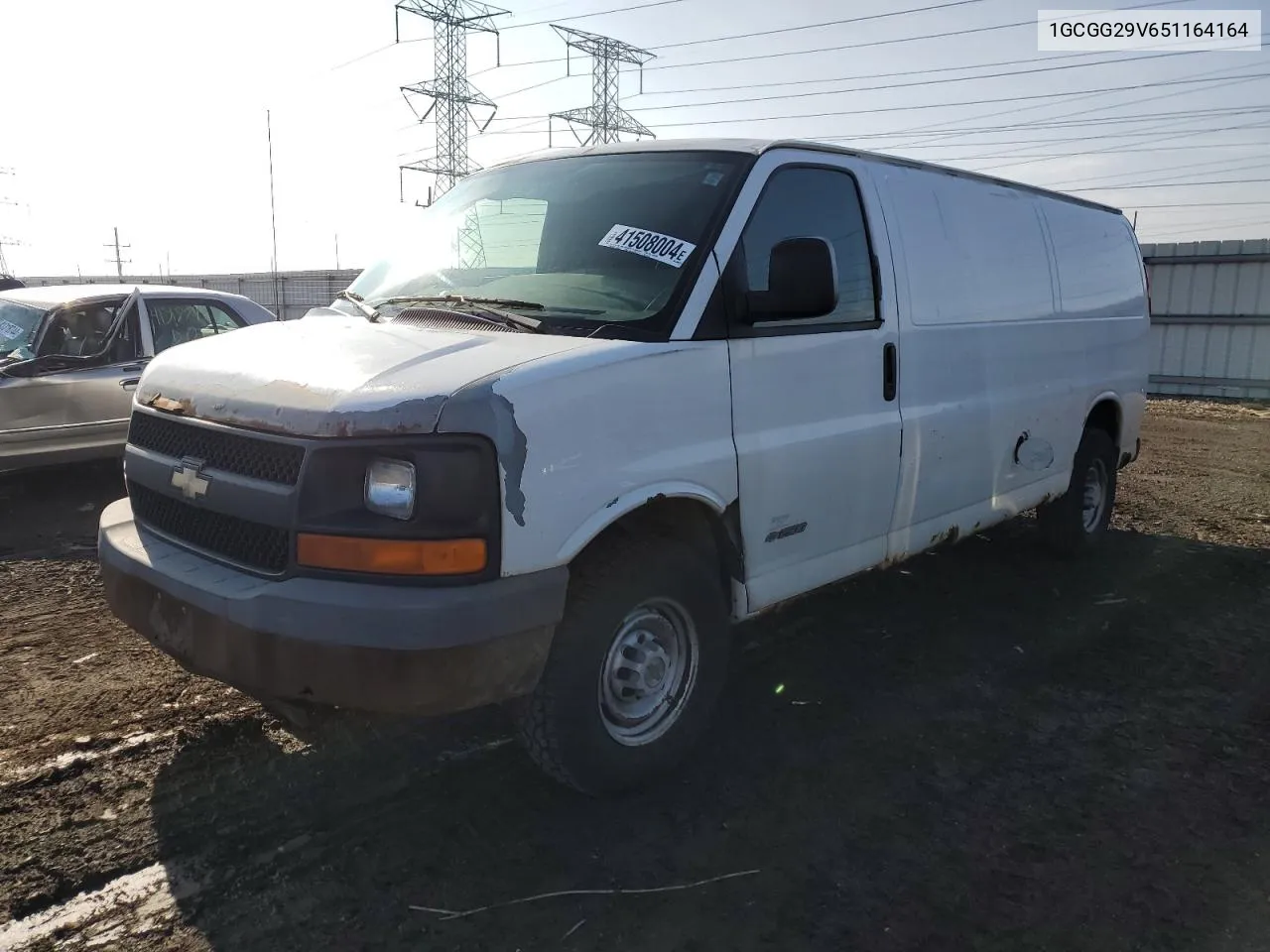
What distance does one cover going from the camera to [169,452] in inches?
122

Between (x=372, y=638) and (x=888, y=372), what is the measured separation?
8.12 feet

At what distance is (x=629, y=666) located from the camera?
10.2 feet

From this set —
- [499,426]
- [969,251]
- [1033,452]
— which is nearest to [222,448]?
[499,426]

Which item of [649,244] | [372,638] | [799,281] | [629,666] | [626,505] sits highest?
[649,244]

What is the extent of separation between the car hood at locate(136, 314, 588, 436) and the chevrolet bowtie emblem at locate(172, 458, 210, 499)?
16 cm

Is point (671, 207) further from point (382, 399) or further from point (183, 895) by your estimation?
point (183, 895)

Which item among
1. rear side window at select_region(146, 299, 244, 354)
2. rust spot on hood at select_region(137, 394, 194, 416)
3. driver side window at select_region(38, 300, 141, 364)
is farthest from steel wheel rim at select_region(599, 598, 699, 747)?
driver side window at select_region(38, 300, 141, 364)

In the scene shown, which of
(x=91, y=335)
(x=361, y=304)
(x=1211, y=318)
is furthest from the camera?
(x=1211, y=318)

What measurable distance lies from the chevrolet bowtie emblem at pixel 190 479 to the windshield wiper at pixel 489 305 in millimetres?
1035

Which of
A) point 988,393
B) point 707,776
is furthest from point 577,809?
point 988,393

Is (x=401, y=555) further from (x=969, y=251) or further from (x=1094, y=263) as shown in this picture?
(x=1094, y=263)

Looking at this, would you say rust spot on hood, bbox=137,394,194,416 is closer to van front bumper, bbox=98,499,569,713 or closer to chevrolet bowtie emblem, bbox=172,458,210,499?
chevrolet bowtie emblem, bbox=172,458,210,499

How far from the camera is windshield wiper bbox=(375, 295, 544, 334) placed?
10.4ft

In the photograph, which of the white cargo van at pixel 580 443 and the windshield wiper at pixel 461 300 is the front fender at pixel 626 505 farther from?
the windshield wiper at pixel 461 300
